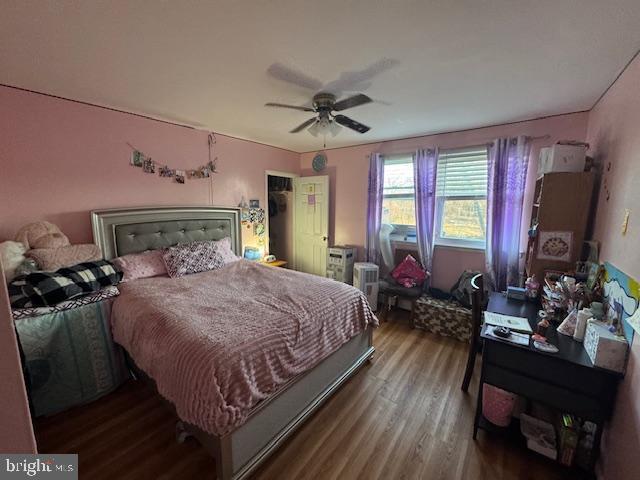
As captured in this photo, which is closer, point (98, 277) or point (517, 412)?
point (517, 412)

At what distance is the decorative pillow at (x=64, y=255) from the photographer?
2049 mm

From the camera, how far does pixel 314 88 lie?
6.70 feet

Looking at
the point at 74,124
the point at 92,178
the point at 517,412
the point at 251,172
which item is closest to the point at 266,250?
the point at 251,172

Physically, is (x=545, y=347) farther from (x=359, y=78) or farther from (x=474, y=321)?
(x=359, y=78)

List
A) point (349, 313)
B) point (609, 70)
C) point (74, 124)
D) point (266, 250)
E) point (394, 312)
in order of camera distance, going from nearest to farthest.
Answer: point (609, 70) → point (349, 313) → point (74, 124) → point (394, 312) → point (266, 250)

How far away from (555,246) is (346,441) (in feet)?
6.86

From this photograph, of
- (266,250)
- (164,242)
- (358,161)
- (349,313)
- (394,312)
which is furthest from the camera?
(266,250)

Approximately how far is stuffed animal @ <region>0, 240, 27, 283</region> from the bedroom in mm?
84

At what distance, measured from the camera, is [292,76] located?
1.86 metres

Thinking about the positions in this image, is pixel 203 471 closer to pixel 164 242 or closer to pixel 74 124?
pixel 164 242

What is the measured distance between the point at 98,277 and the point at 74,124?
1.38m

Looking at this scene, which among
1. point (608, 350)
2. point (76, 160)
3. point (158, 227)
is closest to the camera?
point (608, 350)

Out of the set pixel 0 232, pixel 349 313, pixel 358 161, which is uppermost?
pixel 358 161

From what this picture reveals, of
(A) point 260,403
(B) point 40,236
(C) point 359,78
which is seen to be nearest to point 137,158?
(B) point 40,236
